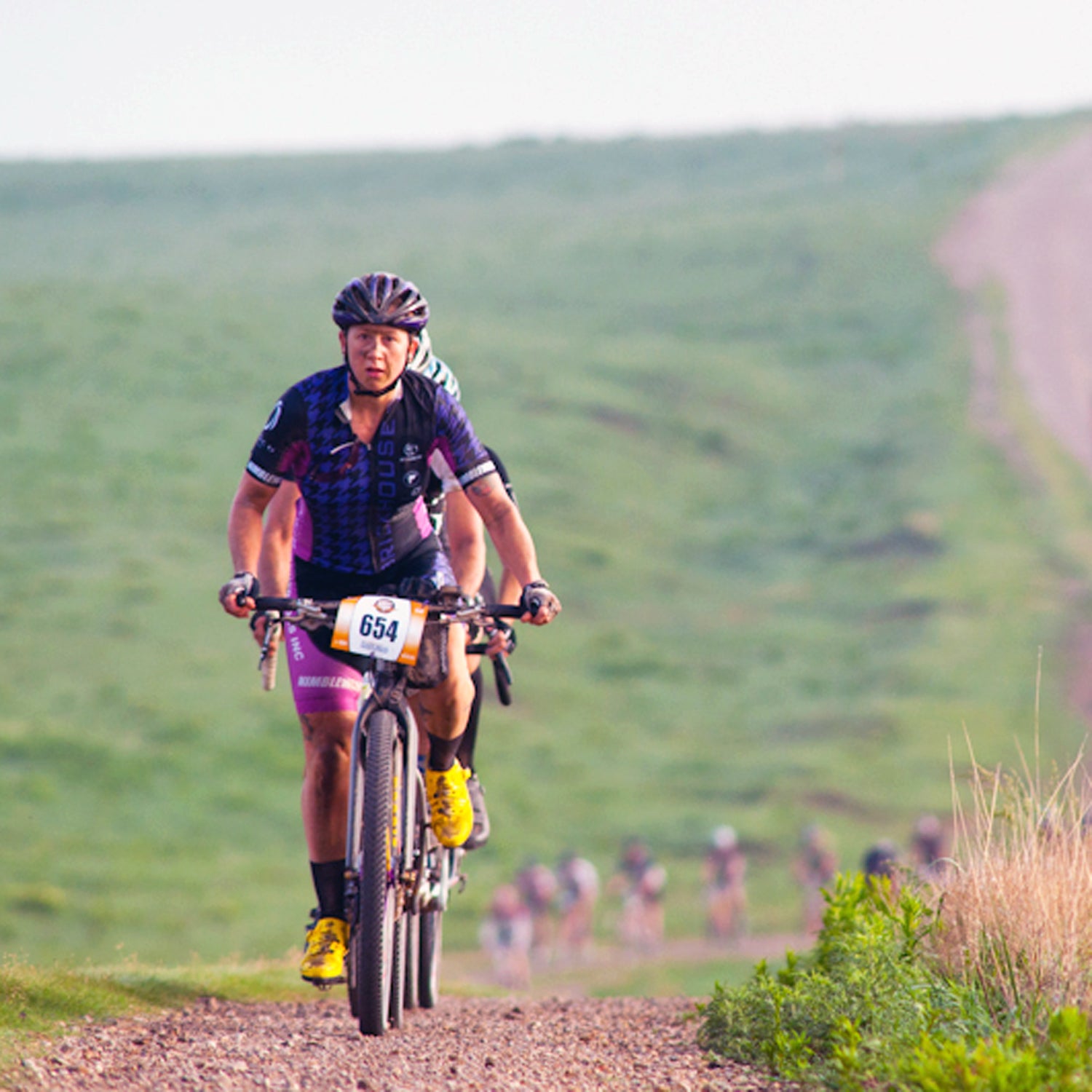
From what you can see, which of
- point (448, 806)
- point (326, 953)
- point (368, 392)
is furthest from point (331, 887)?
point (368, 392)

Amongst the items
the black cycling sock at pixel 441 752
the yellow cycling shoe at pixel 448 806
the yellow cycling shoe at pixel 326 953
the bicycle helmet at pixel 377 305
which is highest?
the bicycle helmet at pixel 377 305

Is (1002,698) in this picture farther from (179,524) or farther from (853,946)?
(853,946)

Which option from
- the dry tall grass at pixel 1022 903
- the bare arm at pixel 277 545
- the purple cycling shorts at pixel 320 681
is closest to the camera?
the dry tall grass at pixel 1022 903

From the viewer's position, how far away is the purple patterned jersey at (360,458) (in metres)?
6.07

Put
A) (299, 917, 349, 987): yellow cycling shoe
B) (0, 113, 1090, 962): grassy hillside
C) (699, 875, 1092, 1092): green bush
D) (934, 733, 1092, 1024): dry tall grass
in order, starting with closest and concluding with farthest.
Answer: (699, 875, 1092, 1092): green bush, (934, 733, 1092, 1024): dry tall grass, (299, 917, 349, 987): yellow cycling shoe, (0, 113, 1090, 962): grassy hillside

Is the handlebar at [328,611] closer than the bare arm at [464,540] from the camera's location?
Yes

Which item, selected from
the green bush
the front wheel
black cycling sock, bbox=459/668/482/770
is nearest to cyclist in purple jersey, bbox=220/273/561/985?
the front wheel

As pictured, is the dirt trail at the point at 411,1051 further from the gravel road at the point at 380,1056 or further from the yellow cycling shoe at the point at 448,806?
the yellow cycling shoe at the point at 448,806

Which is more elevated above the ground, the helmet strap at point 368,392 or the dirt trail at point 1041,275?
the dirt trail at point 1041,275

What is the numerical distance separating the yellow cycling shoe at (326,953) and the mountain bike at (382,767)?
0.09 meters

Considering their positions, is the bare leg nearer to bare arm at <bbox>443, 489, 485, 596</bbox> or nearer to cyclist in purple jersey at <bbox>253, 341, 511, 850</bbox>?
cyclist in purple jersey at <bbox>253, 341, 511, 850</bbox>

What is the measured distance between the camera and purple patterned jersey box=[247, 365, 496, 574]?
6070 millimetres

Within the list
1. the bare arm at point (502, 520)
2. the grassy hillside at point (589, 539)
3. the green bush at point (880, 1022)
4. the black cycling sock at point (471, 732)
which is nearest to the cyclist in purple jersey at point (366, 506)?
the bare arm at point (502, 520)

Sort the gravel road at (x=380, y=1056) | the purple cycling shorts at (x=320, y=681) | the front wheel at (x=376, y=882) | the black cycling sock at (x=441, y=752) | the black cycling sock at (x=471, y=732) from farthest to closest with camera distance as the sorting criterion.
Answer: the black cycling sock at (x=471, y=732), the black cycling sock at (x=441, y=752), the purple cycling shorts at (x=320, y=681), the front wheel at (x=376, y=882), the gravel road at (x=380, y=1056)
